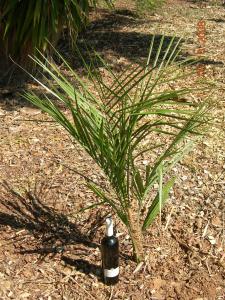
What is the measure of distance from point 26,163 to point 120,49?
2.44 meters

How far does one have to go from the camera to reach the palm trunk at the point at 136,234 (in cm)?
233

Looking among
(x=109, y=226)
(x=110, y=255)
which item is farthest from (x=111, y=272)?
(x=109, y=226)

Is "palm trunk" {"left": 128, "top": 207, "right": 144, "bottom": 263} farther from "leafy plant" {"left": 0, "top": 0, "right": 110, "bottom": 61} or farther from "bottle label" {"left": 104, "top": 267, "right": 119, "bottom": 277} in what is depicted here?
A: "leafy plant" {"left": 0, "top": 0, "right": 110, "bottom": 61}

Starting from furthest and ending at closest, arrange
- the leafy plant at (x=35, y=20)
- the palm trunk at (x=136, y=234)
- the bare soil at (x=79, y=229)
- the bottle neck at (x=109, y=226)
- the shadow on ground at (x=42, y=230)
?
the leafy plant at (x=35, y=20), the shadow on ground at (x=42, y=230), the bare soil at (x=79, y=229), the palm trunk at (x=136, y=234), the bottle neck at (x=109, y=226)

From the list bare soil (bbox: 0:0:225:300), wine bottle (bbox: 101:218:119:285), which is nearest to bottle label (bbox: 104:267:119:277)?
wine bottle (bbox: 101:218:119:285)

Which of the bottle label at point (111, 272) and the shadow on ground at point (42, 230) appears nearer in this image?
the bottle label at point (111, 272)

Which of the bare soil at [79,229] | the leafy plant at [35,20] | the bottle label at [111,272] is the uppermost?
the leafy plant at [35,20]

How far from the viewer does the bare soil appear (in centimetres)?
247

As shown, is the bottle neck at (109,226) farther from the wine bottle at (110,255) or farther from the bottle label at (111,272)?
the bottle label at (111,272)

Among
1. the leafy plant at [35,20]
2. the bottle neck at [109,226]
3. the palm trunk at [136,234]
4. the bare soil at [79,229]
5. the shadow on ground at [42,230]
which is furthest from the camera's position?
the leafy plant at [35,20]

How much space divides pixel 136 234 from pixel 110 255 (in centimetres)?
22

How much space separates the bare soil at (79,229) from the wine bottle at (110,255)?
8cm

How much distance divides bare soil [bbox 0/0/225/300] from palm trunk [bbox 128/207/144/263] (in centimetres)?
7

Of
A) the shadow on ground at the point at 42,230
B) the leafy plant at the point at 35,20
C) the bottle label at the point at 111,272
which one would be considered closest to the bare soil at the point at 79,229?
the shadow on ground at the point at 42,230
